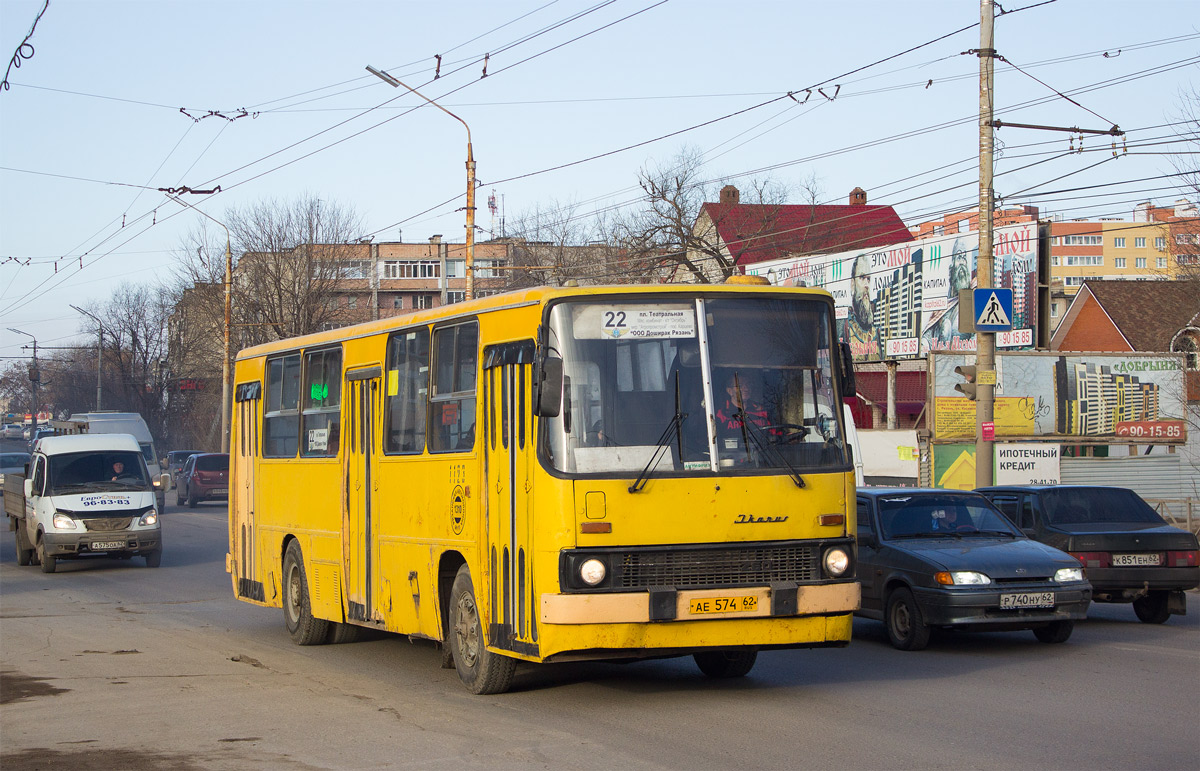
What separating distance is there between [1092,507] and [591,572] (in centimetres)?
855

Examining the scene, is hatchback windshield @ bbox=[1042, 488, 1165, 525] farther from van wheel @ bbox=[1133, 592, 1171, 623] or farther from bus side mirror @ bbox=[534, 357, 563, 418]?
bus side mirror @ bbox=[534, 357, 563, 418]

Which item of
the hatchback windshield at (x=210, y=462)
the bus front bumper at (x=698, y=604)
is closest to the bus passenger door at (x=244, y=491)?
the bus front bumper at (x=698, y=604)

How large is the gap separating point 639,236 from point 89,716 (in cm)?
4499

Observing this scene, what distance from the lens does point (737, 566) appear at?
8562 mm

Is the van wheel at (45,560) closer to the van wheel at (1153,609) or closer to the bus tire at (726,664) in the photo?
the bus tire at (726,664)

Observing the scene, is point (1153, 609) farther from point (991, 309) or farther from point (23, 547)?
point (23, 547)

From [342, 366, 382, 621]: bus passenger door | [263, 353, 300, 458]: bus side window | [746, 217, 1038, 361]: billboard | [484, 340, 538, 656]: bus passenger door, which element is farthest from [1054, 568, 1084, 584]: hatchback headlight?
[746, 217, 1038, 361]: billboard

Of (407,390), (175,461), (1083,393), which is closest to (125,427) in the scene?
(175,461)

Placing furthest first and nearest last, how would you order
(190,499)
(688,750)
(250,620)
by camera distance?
(190,499) < (250,620) < (688,750)

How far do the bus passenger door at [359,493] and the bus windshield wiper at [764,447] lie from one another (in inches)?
154

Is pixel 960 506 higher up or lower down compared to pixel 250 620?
higher up

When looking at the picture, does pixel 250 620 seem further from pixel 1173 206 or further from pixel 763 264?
pixel 763 264

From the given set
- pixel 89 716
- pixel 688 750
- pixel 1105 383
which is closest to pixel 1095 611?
pixel 688 750

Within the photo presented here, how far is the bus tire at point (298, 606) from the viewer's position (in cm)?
1283
